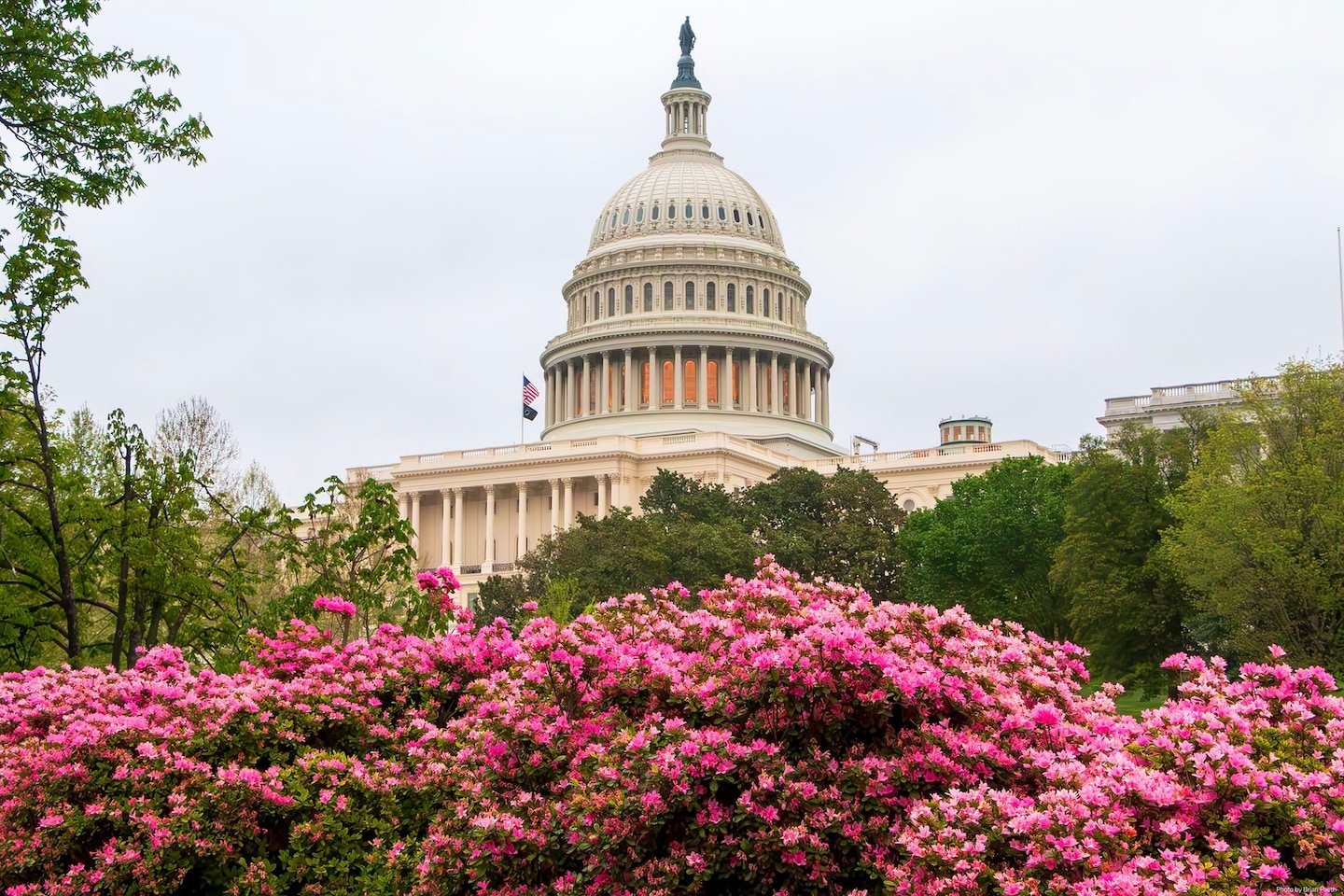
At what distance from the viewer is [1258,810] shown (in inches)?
432

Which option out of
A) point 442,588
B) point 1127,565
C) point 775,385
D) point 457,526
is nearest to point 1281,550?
point 1127,565

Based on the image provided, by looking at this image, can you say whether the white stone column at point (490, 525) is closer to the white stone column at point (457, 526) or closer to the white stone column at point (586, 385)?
the white stone column at point (457, 526)

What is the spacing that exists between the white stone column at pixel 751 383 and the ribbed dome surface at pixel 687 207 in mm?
11875

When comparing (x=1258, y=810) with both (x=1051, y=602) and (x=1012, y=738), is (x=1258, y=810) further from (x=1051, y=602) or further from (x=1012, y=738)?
(x=1051, y=602)

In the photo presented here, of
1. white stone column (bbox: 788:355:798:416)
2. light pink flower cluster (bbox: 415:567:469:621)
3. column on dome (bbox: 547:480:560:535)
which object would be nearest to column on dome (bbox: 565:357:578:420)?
white stone column (bbox: 788:355:798:416)

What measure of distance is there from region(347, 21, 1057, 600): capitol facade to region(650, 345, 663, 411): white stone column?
0.48 feet

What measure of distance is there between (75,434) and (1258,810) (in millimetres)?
38840

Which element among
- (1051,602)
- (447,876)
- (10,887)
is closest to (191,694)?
(10,887)

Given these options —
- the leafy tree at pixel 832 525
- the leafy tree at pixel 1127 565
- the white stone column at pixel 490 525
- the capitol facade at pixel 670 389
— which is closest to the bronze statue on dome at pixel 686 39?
the capitol facade at pixel 670 389

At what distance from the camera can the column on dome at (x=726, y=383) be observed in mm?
132125

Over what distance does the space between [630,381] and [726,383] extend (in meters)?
7.76

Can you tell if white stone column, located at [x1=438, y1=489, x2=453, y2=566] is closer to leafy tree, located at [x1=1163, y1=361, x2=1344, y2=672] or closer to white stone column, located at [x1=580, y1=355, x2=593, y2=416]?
white stone column, located at [x1=580, y1=355, x2=593, y2=416]

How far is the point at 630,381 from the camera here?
5271 inches

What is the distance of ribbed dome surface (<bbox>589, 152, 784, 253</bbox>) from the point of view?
13988cm
